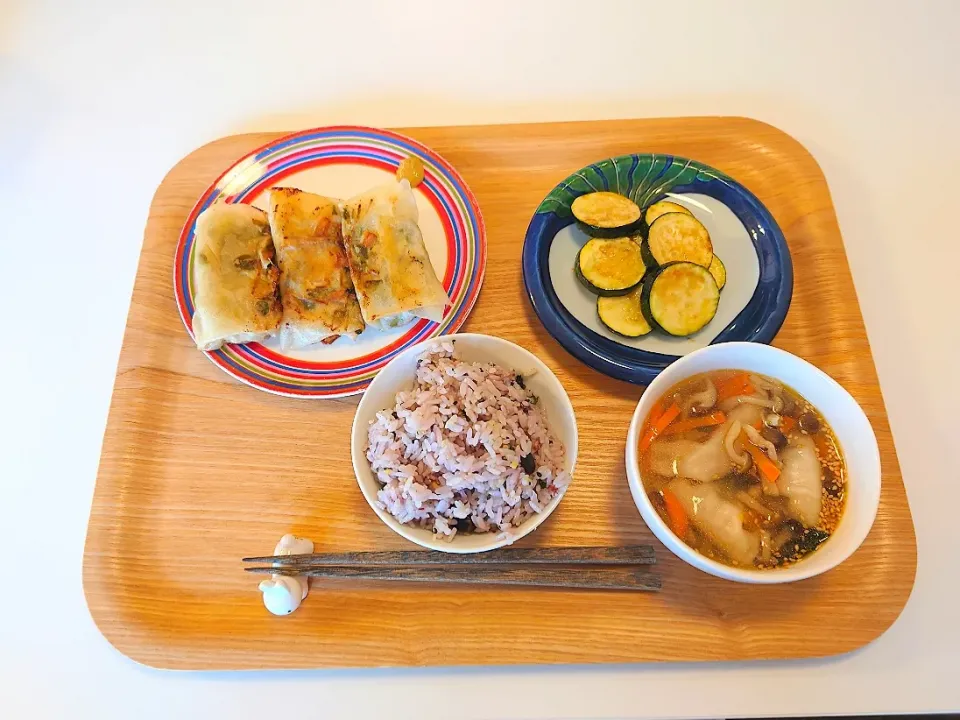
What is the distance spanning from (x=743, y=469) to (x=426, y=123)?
1.79 meters

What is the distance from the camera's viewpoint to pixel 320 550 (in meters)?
1.86

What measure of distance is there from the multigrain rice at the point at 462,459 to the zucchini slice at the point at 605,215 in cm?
66

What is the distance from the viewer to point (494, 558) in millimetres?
1748

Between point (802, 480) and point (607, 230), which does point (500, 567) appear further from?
point (607, 230)

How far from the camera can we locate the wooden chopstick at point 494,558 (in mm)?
1730

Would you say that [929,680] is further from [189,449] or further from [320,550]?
[189,449]

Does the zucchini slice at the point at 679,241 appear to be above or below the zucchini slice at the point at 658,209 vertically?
below

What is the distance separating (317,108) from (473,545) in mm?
1953

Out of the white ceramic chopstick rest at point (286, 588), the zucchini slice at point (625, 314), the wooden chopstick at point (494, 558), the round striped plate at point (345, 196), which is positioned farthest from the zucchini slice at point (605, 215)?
the white ceramic chopstick rest at point (286, 588)

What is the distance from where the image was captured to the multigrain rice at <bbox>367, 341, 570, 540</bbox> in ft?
5.33

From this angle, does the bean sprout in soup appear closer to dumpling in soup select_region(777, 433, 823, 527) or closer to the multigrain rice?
dumpling in soup select_region(777, 433, 823, 527)

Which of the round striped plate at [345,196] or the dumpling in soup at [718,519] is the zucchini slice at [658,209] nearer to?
the round striped plate at [345,196]

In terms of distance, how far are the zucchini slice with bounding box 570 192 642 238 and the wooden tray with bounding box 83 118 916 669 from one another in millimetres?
271

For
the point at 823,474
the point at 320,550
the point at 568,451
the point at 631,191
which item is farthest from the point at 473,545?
the point at 631,191
